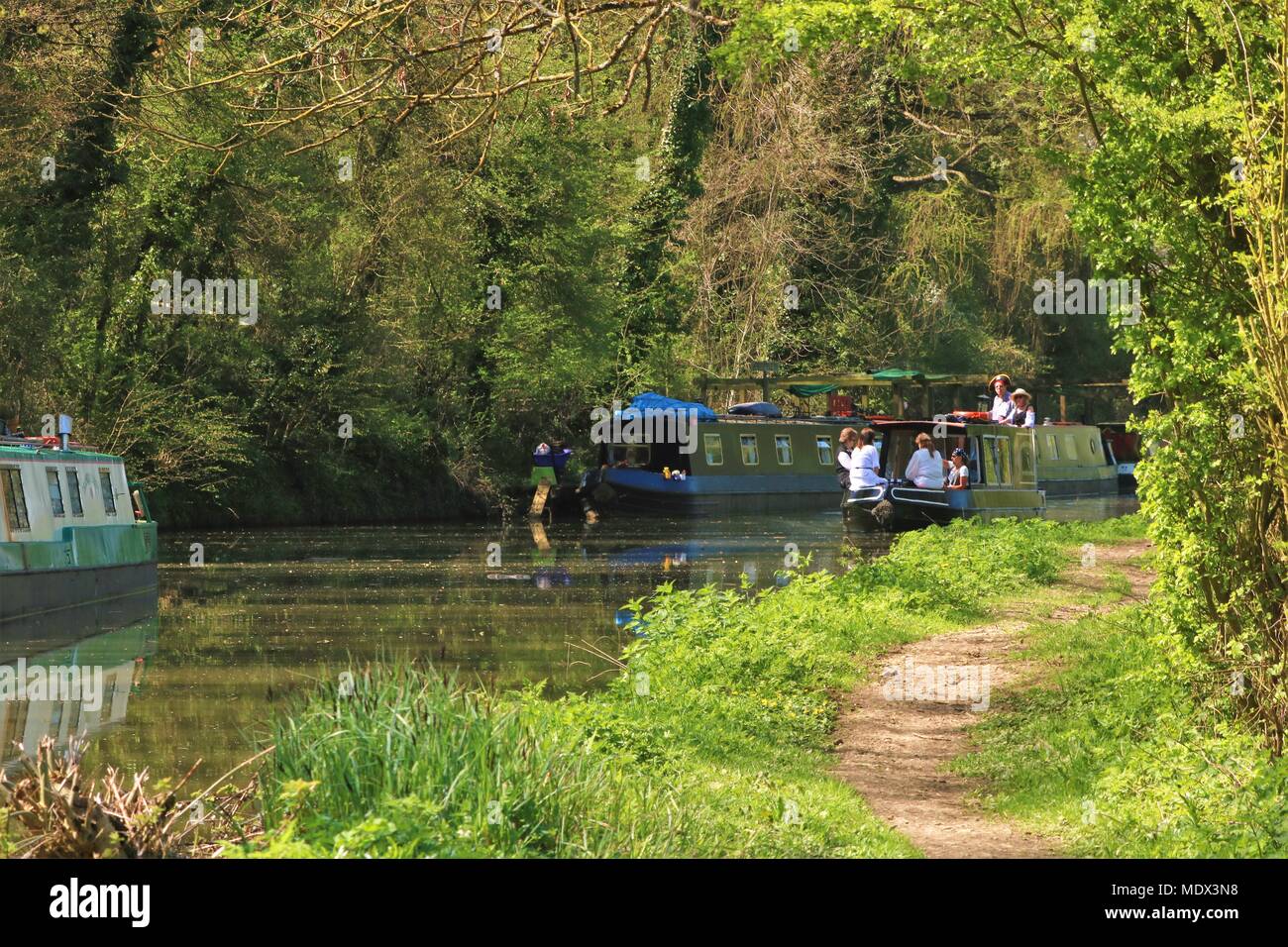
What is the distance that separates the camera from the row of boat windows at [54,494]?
69.8ft

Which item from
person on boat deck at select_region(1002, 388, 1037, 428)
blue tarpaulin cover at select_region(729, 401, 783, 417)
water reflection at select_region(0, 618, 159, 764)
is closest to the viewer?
water reflection at select_region(0, 618, 159, 764)

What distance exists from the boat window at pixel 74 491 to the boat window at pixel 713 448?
2370 cm

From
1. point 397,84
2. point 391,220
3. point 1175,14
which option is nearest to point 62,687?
point 397,84

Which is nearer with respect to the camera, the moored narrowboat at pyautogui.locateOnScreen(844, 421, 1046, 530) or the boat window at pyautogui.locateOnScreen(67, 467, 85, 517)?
the boat window at pyautogui.locateOnScreen(67, 467, 85, 517)

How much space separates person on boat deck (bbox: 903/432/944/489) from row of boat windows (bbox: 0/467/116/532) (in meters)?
14.5

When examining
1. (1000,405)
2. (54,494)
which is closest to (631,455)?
(1000,405)

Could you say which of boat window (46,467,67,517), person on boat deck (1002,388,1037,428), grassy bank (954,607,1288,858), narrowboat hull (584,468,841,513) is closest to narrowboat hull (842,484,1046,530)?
person on boat deck (1002,388,1037,428)

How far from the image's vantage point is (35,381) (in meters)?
32.2

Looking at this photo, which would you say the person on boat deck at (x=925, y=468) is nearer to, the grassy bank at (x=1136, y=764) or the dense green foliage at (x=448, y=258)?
the dense green foliage at (x=448, y=258)

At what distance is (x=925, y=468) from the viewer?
3234cm

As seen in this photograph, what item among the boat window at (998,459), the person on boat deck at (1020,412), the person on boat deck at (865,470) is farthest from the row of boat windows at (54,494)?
the boat window at (998,459)

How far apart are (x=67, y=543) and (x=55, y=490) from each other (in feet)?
2.30

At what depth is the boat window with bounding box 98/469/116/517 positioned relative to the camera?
81.7 feet

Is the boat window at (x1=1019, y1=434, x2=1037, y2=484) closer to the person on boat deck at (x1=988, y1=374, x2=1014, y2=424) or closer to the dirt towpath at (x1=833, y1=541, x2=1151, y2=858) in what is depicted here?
the person on boat deck at (x1=988, y1=374, x2=1014, y2=424)
